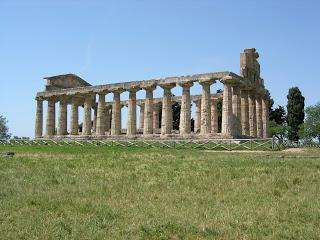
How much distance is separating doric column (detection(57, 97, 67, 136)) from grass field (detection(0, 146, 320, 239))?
47.8 metres

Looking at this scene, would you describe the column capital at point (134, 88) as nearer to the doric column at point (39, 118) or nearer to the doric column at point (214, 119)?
the doric column at point (214, 119)

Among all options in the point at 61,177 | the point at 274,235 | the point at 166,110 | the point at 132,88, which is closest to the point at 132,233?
the point at 274,235

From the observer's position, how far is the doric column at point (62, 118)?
72.1 metres

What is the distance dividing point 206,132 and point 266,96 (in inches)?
726

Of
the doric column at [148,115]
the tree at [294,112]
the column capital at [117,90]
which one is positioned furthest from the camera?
the tree at [294,112]

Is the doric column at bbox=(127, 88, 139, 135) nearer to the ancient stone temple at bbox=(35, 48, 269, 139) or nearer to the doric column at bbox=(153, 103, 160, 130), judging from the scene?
the ancient stone temple at bbox=(35, 48, 269, 139)

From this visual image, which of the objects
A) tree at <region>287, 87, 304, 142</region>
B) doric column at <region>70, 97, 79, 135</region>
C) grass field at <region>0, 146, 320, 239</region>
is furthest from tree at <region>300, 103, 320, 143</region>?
grass field at <region>0, 146, 320, 239</region>

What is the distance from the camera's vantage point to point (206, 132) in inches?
2080

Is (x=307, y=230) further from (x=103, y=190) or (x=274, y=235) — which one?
(x=103, y=190)

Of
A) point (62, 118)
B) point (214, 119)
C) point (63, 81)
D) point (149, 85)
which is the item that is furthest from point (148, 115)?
point (63, 81)

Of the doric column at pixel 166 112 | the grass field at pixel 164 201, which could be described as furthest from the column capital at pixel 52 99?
the grass field at pixel 164 201

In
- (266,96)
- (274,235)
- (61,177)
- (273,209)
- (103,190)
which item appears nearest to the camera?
(274,235)

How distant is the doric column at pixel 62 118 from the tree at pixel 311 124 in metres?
43.3

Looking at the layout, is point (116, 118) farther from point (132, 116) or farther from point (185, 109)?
point (185, 109)
